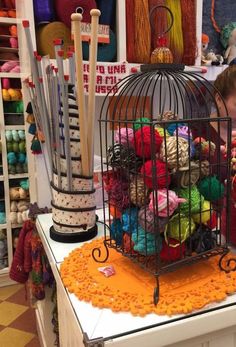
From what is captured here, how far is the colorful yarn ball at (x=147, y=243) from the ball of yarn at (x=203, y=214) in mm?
80

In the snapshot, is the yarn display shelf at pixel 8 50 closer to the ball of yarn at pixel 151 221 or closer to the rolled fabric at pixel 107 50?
the rolled fabric at pixel 107 50

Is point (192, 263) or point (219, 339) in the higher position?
point (192, 263)

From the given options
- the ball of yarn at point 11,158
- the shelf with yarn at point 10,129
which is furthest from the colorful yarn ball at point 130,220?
the ball of yarn at point 11,158

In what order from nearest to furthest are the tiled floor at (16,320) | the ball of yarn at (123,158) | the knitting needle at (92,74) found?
the ball of yarn at (123,158)
the knitting needle at (92,74)
the tiled floor at (16,320)

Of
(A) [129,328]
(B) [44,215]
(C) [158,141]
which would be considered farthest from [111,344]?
(B) [44,215]

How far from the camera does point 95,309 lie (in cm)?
54

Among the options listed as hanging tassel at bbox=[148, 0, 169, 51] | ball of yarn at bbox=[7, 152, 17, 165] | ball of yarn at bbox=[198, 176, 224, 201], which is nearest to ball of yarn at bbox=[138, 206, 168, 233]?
ball of yarn at bbox=[198, 176, 224, 201]

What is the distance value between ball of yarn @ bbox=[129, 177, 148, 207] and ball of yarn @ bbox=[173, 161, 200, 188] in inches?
2.3

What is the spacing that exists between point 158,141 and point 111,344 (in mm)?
329

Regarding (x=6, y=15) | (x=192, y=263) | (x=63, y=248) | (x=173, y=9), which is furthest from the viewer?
(x=6, y=15)

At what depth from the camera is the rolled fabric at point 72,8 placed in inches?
42.0

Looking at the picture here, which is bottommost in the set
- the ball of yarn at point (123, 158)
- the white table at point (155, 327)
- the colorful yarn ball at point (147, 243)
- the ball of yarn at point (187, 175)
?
the white table at point (155, 327)

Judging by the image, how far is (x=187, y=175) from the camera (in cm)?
57

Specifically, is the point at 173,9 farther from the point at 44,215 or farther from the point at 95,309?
the point at 95,309
